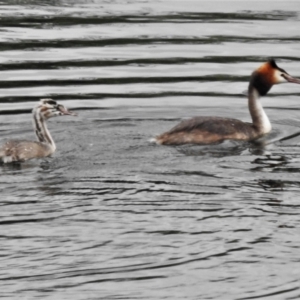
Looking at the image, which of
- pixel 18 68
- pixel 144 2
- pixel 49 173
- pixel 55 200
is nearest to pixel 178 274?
pixel 55 200

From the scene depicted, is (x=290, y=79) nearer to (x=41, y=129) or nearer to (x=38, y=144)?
(x=41, y=129)

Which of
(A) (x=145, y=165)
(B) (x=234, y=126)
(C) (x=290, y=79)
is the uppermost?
(C) (x=290, y=79)

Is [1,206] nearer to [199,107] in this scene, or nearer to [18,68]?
[199,107]

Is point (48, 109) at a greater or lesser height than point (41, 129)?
greater

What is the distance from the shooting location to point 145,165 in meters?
12.9

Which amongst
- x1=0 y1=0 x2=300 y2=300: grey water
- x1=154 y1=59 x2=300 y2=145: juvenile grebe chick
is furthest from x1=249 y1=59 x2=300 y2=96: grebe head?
x1=0 y1=0 x2=300 y2=300: grey water

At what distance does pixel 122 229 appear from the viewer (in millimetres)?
10617

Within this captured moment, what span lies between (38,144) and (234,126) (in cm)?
250

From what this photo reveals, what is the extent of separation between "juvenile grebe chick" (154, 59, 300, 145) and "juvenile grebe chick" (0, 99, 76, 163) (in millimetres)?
1280

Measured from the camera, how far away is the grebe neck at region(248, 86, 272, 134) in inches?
593

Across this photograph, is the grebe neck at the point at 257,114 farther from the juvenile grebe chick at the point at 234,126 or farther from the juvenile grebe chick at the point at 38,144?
the juvenile grebe chick at the point at 38,144

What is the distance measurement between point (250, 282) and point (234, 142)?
203 inches

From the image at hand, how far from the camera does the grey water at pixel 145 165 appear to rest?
31.8ft

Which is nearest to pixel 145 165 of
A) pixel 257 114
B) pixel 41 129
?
pixel 41 129
